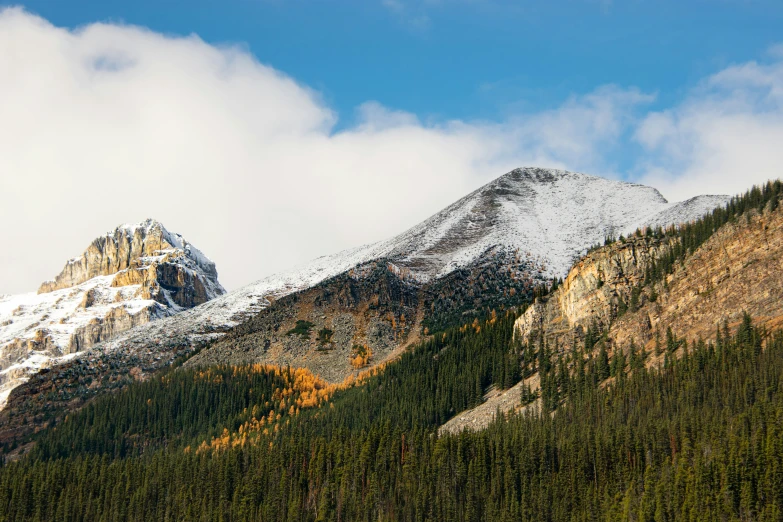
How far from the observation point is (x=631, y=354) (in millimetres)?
181125

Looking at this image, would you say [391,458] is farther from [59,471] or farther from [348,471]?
[59,471]

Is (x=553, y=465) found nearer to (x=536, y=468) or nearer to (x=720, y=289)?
(x=536, y=468)

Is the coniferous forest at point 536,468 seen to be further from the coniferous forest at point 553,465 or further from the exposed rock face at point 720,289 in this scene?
the exposed rock face at point 720,289

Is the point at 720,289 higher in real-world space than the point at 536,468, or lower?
higher

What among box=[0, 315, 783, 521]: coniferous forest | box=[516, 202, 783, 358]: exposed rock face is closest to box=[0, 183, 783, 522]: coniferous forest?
box=[0, 315, 783, 521]: coniferous forest

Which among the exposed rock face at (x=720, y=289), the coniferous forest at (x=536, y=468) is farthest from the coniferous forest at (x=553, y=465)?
the exposed rock face at (x=720, y=289)

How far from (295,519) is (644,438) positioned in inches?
2622

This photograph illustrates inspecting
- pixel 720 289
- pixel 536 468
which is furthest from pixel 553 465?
pixel 720 289

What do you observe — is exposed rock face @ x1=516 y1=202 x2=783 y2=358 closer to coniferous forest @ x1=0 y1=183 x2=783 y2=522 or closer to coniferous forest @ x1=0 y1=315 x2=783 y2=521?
coniferous forest @ x1=0 y1=183 x2=783 y2=522

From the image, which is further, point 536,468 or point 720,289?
point 720,289

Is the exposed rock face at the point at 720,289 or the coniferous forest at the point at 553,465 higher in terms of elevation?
the exposed rock face at the point at 720,289

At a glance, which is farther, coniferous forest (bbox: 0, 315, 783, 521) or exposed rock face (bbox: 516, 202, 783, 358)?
exposed rock face (bbox: 516, 202, 783, 358)

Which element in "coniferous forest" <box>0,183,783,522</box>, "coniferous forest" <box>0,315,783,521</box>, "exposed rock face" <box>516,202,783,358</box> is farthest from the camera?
"exposed rock face" <box>516,202,783,358</box>

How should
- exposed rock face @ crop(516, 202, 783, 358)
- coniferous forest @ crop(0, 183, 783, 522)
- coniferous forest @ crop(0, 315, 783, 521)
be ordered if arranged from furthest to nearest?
exposed rock face @ crop(516, 202, 783, 358) → coniferous forest @ crop(0, 183, 783, 522) → coniferous forest @ crop(0, 315, 783, 521)
